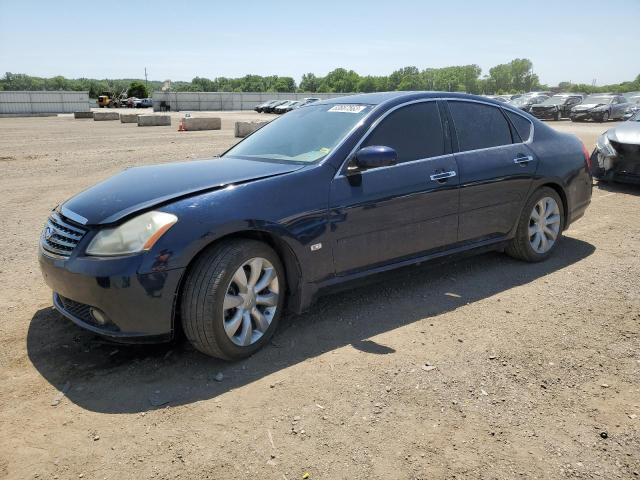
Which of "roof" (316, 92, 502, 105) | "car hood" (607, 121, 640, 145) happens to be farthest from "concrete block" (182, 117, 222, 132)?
"roof" (316, 92, 502, 105)

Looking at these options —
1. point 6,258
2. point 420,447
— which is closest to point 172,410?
point 420,447

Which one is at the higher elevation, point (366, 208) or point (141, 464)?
point (366, 208)

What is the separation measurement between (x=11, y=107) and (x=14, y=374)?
186 feet

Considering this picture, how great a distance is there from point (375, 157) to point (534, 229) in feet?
7.74

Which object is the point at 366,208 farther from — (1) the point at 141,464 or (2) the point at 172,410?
(1) the point at 141,464

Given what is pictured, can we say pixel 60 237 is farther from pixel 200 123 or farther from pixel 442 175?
pixel 200 123

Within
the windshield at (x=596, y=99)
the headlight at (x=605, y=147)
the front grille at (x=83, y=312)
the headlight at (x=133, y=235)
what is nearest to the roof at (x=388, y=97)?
the headlight at (x=133, y=235)

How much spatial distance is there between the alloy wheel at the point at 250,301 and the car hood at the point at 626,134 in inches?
296

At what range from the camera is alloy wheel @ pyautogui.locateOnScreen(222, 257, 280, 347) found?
3268 millimetres

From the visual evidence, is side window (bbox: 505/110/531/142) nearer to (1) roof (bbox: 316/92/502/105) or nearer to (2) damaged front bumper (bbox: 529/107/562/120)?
(1) roof (bbox: 316/92/502/105)

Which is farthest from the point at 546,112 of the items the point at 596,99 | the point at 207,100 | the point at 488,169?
the point at 207,100

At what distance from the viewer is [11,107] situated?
5028cm

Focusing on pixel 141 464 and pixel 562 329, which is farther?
pixel 562 329

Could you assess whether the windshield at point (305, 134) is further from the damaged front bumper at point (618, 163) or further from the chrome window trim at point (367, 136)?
the damaged front bumper at point (618, 163)
